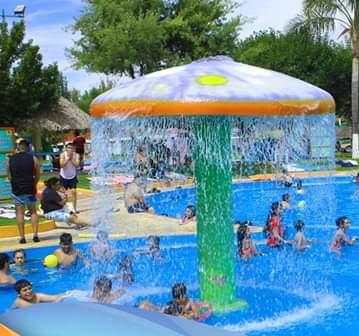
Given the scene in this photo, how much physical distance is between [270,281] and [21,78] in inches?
757

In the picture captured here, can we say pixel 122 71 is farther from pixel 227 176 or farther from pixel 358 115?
pixel 227 176

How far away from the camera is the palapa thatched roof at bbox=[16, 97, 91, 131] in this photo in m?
27.0

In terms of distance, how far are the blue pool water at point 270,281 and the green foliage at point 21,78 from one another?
609 inches

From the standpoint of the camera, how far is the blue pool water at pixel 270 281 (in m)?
6.40

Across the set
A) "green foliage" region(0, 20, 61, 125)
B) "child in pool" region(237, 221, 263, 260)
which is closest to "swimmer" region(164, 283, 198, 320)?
"child in pool" region(237, 221, 263, 260)

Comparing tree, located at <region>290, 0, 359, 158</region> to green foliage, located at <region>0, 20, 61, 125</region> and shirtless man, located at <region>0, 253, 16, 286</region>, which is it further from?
shirtless man, located at <region>0, 253, 16, 286</region>

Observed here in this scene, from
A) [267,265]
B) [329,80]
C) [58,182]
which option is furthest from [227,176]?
[329,80]

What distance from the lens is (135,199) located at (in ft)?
43.0

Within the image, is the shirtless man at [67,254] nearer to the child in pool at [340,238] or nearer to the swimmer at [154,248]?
the swimmer at [154,248]

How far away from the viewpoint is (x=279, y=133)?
→ 6320 millimetres

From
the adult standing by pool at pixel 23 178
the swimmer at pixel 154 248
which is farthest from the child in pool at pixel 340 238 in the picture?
the adult standing by pool at pixel 23 178

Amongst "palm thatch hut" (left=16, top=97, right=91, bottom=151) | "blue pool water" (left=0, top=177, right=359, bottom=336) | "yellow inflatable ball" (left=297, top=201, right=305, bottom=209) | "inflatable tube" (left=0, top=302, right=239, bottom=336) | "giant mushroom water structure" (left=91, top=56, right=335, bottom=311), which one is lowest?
"blue pool water" (left=0, top=177, right=359, bottom=336)

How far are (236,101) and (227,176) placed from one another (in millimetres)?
1150

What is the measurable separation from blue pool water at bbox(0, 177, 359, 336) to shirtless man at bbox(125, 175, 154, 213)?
2.07m
